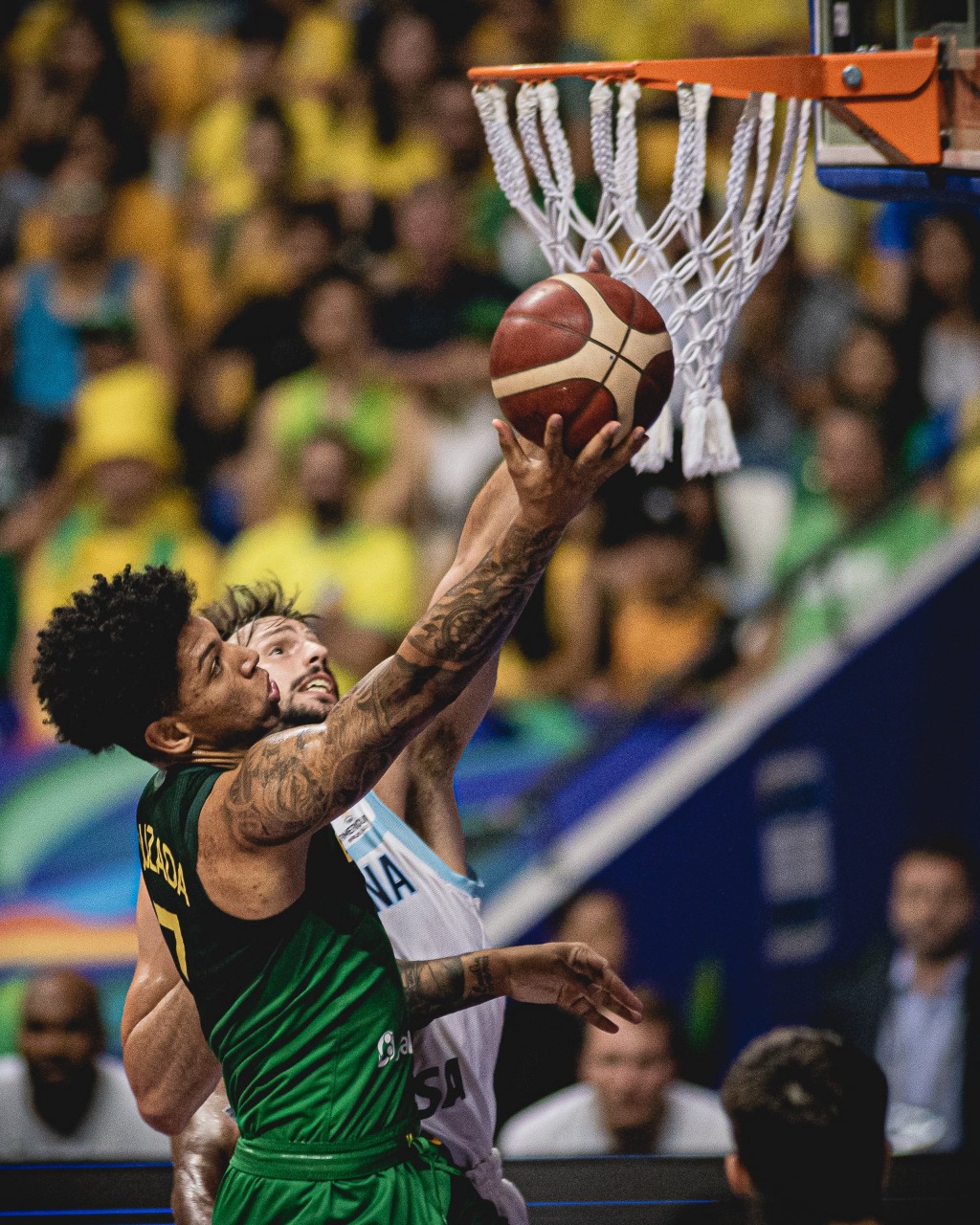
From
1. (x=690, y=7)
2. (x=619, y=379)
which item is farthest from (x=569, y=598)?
(x=619, y=379)

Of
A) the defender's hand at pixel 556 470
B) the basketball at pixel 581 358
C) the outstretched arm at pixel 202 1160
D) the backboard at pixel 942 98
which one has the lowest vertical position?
the outstretched arm at pixel 202 1160

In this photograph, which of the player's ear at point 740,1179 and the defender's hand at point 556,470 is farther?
the defender's hand at point 556,470

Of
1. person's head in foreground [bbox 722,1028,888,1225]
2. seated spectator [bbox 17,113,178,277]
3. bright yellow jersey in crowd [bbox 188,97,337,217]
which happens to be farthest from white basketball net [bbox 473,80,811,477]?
seated spectator [bbox 17,113,178,277]

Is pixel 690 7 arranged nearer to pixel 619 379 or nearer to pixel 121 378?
pixel 121 378

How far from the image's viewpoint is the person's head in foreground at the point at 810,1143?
2057mm

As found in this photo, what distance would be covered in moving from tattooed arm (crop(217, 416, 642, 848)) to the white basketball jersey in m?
0.78

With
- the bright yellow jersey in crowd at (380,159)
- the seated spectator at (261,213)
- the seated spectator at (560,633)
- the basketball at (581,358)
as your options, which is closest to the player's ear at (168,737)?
the basketball at (581,358)

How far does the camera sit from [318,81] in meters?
6.32

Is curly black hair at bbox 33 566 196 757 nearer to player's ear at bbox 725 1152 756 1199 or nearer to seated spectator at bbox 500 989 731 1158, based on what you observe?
player's ear at bbox 725 1152 756 1199

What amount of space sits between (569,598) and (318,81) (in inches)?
95.8

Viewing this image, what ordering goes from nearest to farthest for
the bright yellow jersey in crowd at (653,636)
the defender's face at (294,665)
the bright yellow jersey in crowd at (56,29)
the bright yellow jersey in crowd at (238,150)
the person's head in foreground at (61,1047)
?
the defender's face at (294,665) < the person's head in foreground at (61,1047) < the bright yellow jersey in crowd at (653,636) < the bright yellow jersey in crowd at (238,150) < the bright yellow jersey in crowd at (56,29)

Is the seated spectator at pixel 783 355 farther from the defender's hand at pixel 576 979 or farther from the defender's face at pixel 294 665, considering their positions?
the defender's hand at pixel 576 979

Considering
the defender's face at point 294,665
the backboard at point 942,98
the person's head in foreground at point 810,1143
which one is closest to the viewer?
the person's head in foreground at point 810,1143

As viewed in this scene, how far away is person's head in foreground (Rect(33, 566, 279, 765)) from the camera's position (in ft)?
7.88
